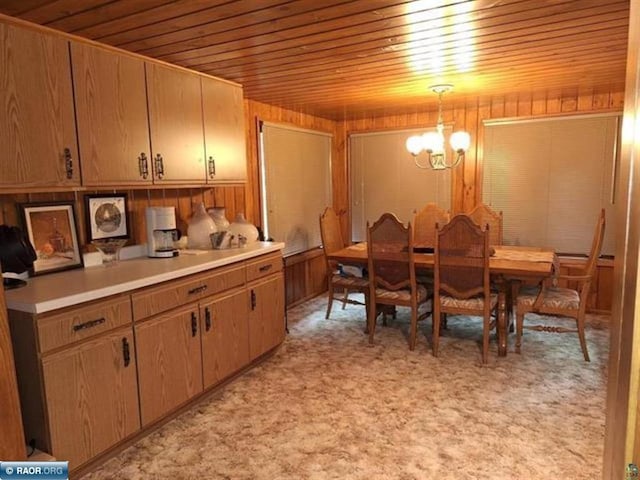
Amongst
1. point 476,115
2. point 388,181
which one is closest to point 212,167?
point 388,181

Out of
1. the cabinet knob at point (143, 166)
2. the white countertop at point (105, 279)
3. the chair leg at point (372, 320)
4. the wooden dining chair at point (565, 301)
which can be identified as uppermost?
the cabinet knob at point (143, 166)

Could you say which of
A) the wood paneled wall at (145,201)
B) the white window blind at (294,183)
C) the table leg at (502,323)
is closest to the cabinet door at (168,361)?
the wood paneled wall at (145,201)

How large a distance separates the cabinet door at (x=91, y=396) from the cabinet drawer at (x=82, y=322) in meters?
0.05

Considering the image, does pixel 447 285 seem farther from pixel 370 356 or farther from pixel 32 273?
pixel 32 273

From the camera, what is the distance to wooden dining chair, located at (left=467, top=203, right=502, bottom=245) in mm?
4320

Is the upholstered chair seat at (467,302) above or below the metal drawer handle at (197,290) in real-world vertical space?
below

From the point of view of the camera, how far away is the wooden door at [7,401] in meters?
0.85

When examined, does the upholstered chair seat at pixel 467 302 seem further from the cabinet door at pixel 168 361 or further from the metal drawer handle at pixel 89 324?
the metal drawer handle at pixel 89 324

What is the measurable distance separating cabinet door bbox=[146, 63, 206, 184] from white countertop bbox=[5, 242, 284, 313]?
560 mm

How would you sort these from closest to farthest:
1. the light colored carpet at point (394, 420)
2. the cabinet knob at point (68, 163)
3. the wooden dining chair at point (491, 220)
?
the light colored carpet at point (394, 420) → the cabinet knob at point (68, 163) → the wooden dining chair at point (491, 220)

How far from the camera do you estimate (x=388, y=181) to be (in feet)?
17.7

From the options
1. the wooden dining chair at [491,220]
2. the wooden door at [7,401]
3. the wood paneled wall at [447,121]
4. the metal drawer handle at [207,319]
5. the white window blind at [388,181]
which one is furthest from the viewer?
the white window blind at [388,181]

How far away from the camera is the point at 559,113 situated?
4375mm

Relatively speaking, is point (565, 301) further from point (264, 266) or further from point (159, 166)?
point (159, 166)
